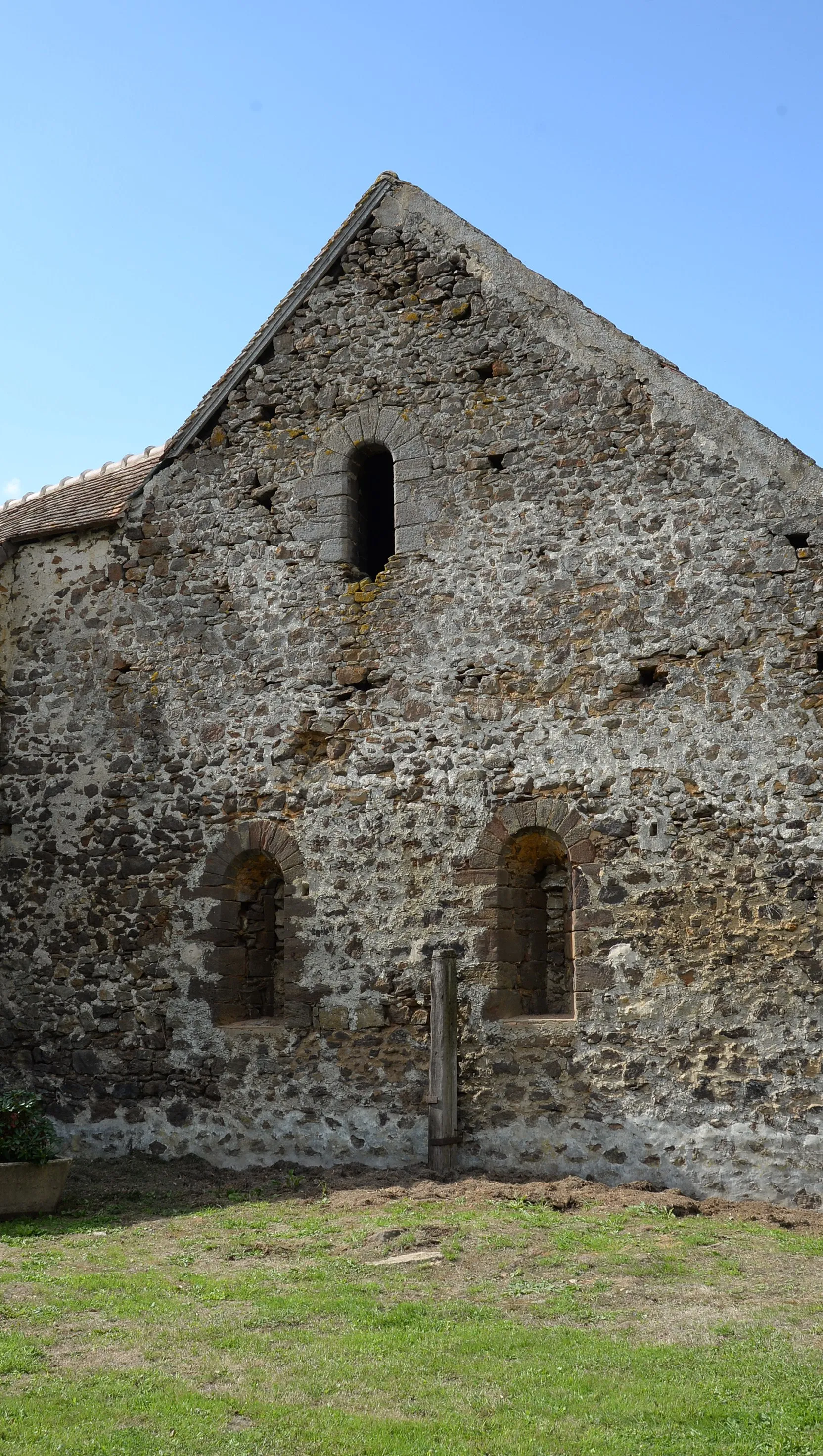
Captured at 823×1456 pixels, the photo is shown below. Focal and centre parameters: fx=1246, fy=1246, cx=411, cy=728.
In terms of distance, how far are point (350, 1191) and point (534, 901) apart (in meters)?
2.71

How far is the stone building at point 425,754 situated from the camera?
9430 mm

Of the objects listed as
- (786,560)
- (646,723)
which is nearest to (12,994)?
(646,723)

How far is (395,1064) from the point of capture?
1028 cm

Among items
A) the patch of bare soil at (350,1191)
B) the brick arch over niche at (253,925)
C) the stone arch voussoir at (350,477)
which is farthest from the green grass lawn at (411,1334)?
the stone arch voussoir at (350,477)

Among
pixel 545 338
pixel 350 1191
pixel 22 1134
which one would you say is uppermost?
pixel 545 338

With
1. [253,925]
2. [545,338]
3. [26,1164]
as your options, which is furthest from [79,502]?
[26,1164]

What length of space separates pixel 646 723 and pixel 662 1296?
4.44 meters

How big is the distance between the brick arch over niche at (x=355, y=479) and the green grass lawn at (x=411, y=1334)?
566 centimetres

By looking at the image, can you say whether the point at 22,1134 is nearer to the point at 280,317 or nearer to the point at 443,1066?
the point at 443,1066

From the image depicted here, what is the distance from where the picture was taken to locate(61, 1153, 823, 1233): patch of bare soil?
28.9 feet

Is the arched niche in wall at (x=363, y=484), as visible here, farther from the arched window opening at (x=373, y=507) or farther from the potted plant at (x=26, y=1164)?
the potted plant at (x=26, y=1164)

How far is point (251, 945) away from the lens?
37.2ft

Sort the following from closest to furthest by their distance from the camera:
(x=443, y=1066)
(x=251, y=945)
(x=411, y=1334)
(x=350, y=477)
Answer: (x=411, y=1334), (x=443, y=1066), (x=251, y=945), (x=350, y=477)

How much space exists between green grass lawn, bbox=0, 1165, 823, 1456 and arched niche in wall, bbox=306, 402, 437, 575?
5670mm
